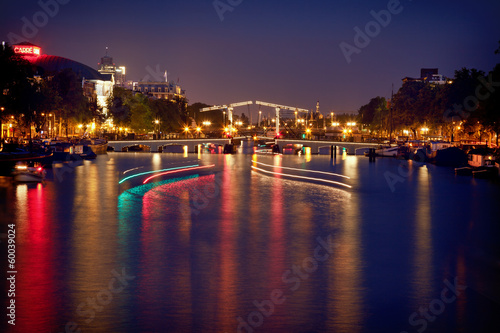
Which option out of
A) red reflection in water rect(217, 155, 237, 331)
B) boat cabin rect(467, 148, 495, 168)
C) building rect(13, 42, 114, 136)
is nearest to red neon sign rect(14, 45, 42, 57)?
building rect(13, 42, 114, 136)

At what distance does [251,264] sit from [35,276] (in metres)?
5.92

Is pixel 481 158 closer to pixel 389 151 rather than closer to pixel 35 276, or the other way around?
pixel 389 151

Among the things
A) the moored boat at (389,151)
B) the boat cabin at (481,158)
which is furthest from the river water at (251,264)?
the moored boat at (389,151)

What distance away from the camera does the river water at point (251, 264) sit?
11.0m

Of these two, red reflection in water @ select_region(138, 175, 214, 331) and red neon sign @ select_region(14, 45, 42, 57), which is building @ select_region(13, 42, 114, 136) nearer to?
red neon sign @ select_region(14, 45, 42, 57)

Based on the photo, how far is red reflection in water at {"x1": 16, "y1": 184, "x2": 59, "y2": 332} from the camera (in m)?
10.8

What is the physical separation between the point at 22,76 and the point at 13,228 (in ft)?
160

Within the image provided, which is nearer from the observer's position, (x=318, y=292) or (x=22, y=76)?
(x=318, y=292)

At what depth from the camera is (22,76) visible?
213 feet

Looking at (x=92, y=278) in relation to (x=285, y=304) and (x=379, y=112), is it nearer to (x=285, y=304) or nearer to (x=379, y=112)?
(x=285, y=304)

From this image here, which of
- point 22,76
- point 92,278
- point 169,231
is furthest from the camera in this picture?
point 22,76

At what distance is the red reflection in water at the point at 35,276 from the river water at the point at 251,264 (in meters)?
0.04

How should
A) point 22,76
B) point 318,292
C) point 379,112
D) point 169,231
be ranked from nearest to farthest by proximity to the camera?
point 318,292
point 169,231
point 22,76
point 379,112

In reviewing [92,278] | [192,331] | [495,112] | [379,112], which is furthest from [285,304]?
[379,112]
